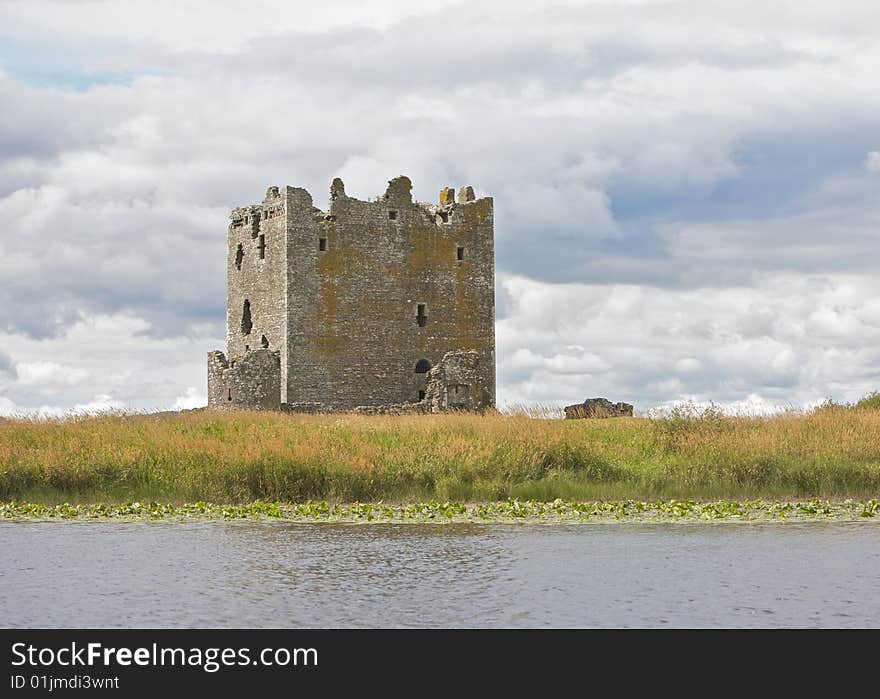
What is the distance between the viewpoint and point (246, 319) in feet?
161

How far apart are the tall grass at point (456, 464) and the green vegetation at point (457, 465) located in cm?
3

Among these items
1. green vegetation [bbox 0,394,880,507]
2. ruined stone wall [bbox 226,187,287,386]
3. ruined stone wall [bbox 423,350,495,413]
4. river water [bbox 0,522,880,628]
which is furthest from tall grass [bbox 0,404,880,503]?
ruined stone wall [bbox 226,187,287,386]

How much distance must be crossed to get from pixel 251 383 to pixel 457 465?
72.9 feet

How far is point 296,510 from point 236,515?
1000 mm

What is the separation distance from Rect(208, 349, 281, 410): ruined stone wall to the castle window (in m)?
4.61

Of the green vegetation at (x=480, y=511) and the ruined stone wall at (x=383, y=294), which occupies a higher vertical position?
the ruined stone wall at (x=383, y=294)

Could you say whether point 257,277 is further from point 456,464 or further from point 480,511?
point 480,511

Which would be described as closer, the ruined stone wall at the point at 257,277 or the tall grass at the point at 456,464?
the tall grass at the point at 456,464

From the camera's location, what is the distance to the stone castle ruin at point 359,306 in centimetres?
4538

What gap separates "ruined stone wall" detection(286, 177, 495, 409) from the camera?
45.7 meters

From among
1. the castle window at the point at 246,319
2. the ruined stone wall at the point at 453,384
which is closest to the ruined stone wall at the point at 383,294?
the ruined stone wall at the point at 453,384

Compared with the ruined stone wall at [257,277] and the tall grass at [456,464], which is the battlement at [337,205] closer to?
the ruined stone wall at [257,277]

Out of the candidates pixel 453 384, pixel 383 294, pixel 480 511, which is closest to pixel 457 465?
pixel 480 511
